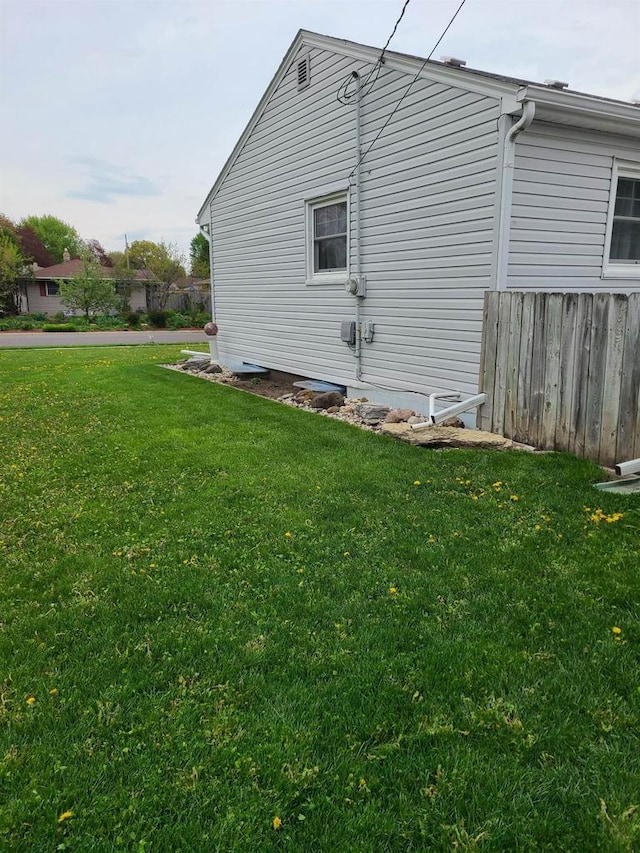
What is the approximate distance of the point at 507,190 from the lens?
18.4 ft

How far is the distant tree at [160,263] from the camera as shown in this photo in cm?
4175

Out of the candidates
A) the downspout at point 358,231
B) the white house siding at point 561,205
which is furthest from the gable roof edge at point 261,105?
the white house siding at point 561,205

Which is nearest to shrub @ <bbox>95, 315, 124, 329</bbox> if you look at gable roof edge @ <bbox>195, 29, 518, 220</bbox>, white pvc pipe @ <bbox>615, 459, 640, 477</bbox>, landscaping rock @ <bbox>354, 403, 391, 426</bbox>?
gable roof edge @ <bbox>195, 29, 518, 220</bbox>

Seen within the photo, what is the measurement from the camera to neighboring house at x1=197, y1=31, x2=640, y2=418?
5.76 metres

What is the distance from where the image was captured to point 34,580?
313cm

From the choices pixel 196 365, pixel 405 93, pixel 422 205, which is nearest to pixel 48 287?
pixel 196 365

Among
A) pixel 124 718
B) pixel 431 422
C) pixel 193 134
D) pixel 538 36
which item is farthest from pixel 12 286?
pixel 124 718

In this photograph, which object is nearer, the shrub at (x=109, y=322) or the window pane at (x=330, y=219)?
the window pane at (x=330, y=219)

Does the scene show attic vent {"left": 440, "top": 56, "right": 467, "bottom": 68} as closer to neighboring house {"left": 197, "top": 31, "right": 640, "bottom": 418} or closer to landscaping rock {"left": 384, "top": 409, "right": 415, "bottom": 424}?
neighboring house {"left": 197, "top": 31, "right": 640, "bottom": 418}

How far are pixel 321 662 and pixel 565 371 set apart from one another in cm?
360

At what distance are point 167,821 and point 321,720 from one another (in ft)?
1.99

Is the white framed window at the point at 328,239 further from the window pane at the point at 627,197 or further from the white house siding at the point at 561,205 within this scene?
the window pane at the point at 627,197

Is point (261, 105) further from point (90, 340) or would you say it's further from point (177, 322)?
point (177, 322)

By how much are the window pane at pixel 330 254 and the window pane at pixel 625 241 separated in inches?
138
